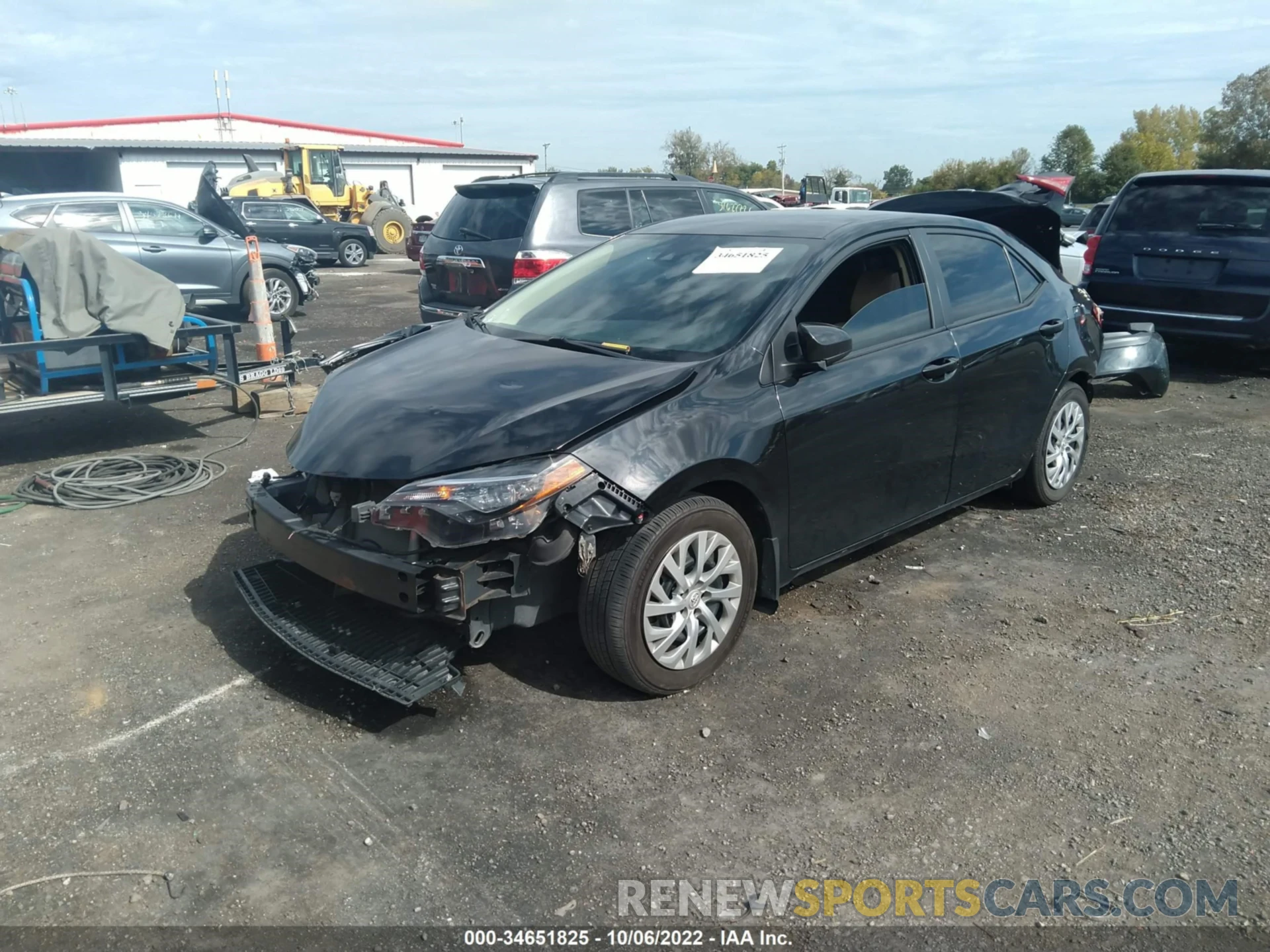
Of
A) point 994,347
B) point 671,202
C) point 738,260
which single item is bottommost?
point 994,347

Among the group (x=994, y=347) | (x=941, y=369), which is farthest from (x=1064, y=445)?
(x=941, y=369)

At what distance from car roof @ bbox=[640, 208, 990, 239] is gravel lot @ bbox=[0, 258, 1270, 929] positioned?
5.50ft

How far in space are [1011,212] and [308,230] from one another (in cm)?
1994

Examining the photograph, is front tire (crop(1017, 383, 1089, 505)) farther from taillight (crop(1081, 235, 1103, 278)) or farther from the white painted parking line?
taillight (crop(1081, 235, 1103, 278))

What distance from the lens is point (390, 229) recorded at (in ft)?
101

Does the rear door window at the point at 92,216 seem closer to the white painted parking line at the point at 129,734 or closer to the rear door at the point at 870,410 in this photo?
the white painted parking line at the point at 129,734

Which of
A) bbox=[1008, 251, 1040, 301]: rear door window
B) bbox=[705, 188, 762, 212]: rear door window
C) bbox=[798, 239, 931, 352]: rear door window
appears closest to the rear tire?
bbox=[705, 188, 762, 212]: rear door window

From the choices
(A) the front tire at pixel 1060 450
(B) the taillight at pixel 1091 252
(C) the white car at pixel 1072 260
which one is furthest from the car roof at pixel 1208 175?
(A) the front tire at pixel 1060 450

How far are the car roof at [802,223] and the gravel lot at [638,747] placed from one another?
66.0 inches

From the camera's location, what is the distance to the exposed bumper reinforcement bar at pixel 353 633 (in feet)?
11.0

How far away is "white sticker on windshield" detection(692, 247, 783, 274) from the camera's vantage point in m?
4.36

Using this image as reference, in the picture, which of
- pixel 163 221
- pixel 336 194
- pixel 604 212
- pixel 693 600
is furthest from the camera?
pixel 336 194

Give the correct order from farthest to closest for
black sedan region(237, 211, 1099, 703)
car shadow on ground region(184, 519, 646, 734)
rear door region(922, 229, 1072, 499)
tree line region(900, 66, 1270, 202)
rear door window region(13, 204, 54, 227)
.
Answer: tree line region(900, 66, 1270, 202)
rear door window region(13, 204, 54, 227)
rear door region(922, 229, 1072, 499)
car shadow on ground region(184, 519, 646, 734)
black sedan region(237, 211, 1099, 703)

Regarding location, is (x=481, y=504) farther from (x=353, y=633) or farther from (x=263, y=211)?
(x=263, y=211)
